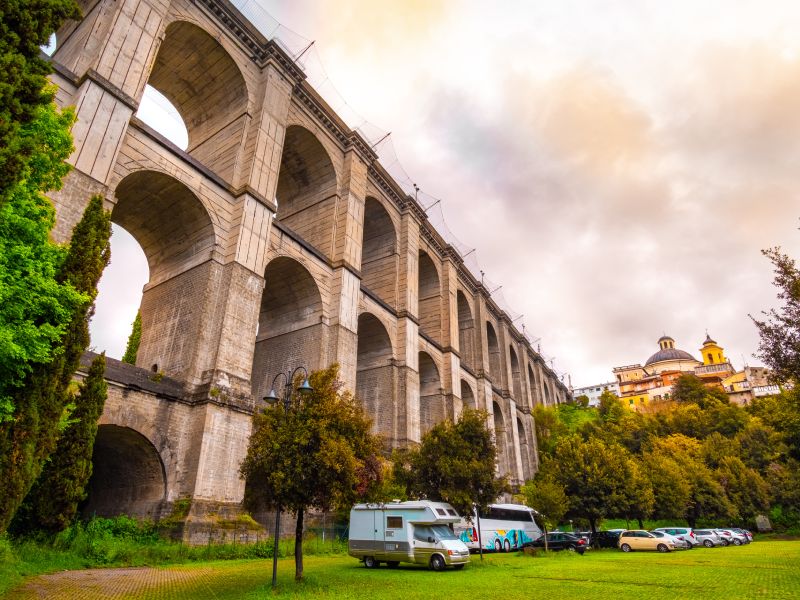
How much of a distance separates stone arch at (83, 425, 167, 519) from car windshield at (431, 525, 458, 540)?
904 centimetres

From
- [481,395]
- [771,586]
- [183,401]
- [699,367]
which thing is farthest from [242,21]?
[699,367]

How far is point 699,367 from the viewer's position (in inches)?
4230

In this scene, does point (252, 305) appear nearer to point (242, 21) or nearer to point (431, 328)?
point (242, 21)

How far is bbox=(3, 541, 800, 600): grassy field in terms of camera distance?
9.37m

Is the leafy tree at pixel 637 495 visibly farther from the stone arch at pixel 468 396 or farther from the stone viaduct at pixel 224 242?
the stone arch at pixel 468 396

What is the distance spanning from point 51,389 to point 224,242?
1082cm

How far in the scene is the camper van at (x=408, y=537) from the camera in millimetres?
15172

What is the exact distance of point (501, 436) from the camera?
46.4 m

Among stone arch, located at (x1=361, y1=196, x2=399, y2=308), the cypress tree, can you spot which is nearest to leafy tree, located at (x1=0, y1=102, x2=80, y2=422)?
the cypress tree

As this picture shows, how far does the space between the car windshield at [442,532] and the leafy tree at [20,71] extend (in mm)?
14215

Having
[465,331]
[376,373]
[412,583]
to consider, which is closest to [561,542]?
[376,373]

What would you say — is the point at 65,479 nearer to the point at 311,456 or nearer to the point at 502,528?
the point at 311,456

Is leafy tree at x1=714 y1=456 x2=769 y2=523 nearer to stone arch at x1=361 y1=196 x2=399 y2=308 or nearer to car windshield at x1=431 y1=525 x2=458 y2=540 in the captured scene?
stone arch at x1=361 y1=196 x2=399 y2=308

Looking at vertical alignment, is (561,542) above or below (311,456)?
below
